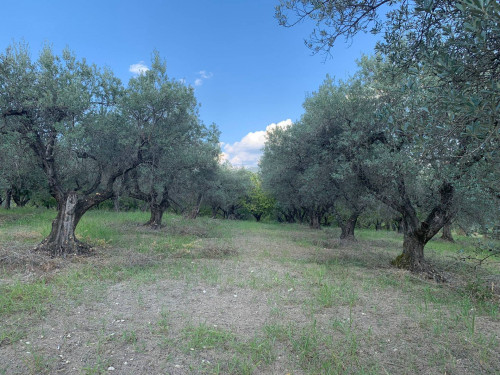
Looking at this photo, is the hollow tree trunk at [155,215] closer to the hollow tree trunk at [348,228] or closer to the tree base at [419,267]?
the hollow tree trunk at [348,228]

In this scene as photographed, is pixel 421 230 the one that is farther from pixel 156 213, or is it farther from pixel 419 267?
pixel 156 213

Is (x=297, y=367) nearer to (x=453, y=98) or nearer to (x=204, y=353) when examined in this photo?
(x=204, y=353)

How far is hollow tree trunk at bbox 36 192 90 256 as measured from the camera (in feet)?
30.1

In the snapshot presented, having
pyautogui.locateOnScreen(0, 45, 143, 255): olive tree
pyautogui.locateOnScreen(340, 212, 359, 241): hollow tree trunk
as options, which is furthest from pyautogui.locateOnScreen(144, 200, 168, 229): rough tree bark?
pyautogui.locateOnScreen(340, 212, 359, 241): hollow tree trunk

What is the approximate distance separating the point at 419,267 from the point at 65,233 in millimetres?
11686

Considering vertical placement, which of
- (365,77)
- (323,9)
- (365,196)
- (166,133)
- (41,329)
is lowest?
(41,329)

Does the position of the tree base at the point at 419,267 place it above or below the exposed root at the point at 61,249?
above

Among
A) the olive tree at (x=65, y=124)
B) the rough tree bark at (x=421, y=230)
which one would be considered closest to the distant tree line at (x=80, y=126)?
the olive tree at (x=65, y=124)

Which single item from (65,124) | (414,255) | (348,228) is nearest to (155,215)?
(65,124)

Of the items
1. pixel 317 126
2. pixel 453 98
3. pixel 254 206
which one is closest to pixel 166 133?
pixel 317 126

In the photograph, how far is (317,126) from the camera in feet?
37.3

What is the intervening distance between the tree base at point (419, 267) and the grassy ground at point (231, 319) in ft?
1.56

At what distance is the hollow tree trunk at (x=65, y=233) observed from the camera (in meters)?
9.19

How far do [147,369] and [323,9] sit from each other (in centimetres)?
561
